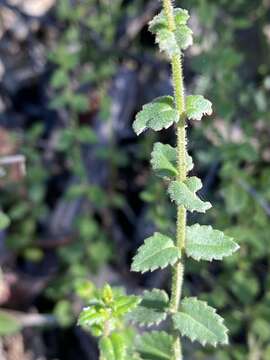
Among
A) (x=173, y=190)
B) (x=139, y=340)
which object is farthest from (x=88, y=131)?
(x=173, y=190)

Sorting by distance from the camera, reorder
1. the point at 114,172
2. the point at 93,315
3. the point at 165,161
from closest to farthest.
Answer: the point at 165,161 → the point at 93,315 → the point at 114,172

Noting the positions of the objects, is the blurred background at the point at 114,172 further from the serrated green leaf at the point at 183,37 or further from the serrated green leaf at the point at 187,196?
the serrated green leaf at the point at 183,37

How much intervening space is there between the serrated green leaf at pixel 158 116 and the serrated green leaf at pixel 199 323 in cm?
46

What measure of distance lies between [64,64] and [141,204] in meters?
0.82

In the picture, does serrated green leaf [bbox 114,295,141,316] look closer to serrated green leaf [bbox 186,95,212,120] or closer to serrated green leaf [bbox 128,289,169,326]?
serrated green leaf [bbox 128,289,169,326]

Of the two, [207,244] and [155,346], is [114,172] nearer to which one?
[155,346]

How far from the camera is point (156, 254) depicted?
4.92 ft

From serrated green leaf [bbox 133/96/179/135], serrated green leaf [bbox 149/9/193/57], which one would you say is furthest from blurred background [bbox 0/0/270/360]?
serrated green leaf [bbox 149/9/193/57]

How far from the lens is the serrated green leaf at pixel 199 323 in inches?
57.7

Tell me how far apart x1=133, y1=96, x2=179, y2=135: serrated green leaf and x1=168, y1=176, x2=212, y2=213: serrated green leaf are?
13 cm

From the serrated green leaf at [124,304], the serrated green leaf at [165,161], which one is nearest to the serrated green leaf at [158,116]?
the serrated green leaf at [165,161]

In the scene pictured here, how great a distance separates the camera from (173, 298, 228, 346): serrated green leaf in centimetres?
146

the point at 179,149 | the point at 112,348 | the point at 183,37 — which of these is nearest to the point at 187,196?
the point at 179,149

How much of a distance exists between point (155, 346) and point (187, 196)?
0.51 m
